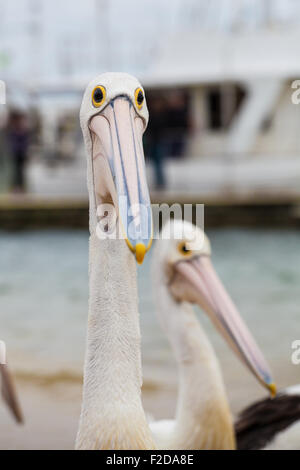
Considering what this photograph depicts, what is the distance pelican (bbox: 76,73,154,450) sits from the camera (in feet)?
5.50

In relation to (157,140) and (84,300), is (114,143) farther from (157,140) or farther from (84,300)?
(157,140)

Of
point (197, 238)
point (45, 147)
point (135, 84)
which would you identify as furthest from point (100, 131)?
point (45, 147)

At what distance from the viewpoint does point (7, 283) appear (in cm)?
798

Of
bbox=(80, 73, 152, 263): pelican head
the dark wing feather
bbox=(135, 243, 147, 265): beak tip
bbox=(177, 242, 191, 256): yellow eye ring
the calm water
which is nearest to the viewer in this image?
bbox=(135, 243, 147, 265): beak tip

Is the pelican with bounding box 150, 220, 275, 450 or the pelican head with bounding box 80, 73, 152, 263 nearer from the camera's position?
the pelican head with bounding box 80, 73, 152, 263

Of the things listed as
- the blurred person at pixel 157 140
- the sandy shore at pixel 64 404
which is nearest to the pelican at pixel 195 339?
the sandy shore at pixel 64 404

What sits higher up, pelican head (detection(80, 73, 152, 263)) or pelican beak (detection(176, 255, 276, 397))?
pelican head (detection(80, 73, 152, 263))

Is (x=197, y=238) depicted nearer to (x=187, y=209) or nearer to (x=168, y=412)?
(x=168, y=412)

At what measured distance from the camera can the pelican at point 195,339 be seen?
2.47 m

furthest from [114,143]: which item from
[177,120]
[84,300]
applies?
[177,120]

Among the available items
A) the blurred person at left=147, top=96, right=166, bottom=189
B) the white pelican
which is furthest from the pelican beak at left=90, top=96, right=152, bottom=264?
the blurred person at left=147, top=96, right=166, bottom=189

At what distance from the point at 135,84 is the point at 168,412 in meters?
2.30

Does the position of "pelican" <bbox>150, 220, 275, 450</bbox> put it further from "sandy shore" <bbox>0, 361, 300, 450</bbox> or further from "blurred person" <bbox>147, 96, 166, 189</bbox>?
"blurred person" <bbox>147, 96, 166, 189</bbox>

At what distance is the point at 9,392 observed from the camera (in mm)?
3131
